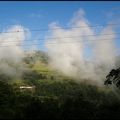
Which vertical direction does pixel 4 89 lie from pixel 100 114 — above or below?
above

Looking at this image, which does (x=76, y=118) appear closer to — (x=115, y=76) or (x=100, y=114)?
(x=100, y=114)

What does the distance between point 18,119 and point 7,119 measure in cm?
52

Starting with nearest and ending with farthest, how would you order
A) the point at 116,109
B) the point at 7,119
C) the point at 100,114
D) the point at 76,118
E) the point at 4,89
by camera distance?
1. the point at 7,119
2. the point at 76,118
3. the point at 100,114
4. the point at 116,109
5. the point at 4,89

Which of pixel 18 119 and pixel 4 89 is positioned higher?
pixel 4 89

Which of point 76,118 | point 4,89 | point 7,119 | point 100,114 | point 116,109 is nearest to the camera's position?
point 7,119

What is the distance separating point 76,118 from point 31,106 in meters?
4.40

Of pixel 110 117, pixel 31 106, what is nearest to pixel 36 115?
pixel 31 106

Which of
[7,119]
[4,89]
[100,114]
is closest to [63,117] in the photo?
[100,114]

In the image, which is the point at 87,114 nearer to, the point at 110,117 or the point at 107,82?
the point at 110,117

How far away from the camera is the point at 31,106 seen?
1741 centimetres

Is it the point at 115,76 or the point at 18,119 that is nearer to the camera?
the point at 18,119

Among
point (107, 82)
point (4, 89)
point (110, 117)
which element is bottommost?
point (110, 117)

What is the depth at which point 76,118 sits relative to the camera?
1391cm

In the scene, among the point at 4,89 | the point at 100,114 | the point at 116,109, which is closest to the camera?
the point at 100,114
